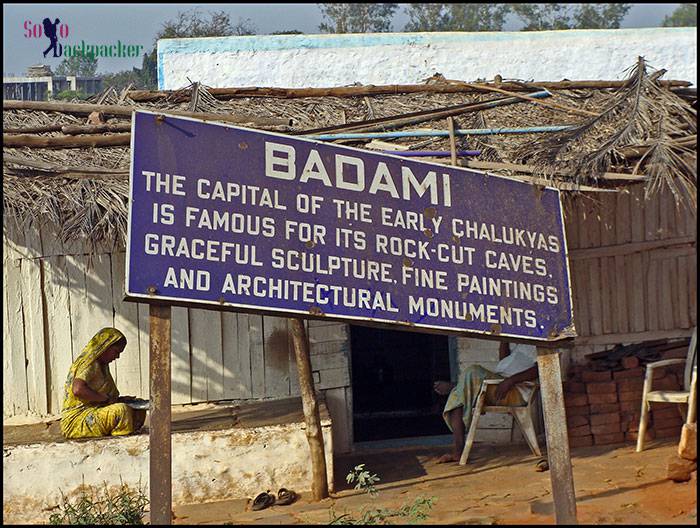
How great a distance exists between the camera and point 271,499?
7.44 m

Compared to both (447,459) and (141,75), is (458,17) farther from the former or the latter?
(447,459)

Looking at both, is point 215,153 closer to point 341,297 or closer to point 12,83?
point 341,297

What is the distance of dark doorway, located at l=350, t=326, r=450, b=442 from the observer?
38.8 feet

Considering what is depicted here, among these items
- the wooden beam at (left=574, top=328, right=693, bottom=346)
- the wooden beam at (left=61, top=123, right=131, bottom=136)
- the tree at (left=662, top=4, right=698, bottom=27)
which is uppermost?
the tree at (left=662, top=4, right=698, bottom=27)

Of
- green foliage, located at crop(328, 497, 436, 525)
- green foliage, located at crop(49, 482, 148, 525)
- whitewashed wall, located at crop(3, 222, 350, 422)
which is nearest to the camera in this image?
green foliage, located at crop(328, 497, 436, 525)

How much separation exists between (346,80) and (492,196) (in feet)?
20.7

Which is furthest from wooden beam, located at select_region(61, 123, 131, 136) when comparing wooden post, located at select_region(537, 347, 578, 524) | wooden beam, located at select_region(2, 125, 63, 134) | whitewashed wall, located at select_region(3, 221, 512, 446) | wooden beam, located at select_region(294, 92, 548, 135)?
wooden post, located at select_region(537, 347, 578, 524)

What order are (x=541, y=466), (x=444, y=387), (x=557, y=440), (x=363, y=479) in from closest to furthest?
(x=557, y=440), (x=363, y=479), (x=541, y=466), (x=444, y=387)

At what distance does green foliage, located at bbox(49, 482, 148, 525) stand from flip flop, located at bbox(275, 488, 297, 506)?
3.30 ft

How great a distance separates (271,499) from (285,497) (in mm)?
107

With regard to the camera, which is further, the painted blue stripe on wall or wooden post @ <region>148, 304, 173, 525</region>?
the painted blue stripe on wall

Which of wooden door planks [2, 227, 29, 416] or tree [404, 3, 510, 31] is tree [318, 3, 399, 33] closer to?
tree [404, 3, 510, 31]

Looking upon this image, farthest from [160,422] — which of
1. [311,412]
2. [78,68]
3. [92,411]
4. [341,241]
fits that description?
[78,68]

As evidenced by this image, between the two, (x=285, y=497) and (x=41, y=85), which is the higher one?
(x=41, y=85)
